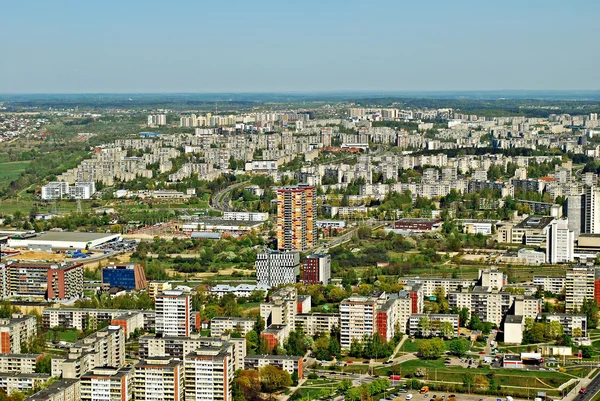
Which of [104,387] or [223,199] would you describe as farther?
[223,199]

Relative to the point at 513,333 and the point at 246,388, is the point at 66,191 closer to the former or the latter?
the point at 513,333

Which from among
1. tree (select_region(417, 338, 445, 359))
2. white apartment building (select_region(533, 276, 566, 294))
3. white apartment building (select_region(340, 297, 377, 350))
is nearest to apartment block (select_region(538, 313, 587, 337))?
tree (select_region(417, 338, 445, 359))

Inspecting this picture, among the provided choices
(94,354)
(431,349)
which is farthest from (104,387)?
(431,349)

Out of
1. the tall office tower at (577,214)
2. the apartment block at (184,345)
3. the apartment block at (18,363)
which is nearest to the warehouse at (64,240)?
the apartment block at (184,345)

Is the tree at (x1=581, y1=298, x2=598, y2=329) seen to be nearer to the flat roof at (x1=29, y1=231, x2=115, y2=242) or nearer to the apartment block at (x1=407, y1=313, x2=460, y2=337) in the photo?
the apartment block at (x1=407, y1=313, x2=460, y2=337)

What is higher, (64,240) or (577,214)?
(577,214)

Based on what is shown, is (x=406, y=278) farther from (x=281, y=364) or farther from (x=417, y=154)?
(x=417, y=154)

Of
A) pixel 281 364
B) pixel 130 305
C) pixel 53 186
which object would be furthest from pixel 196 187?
pixel 281 364
